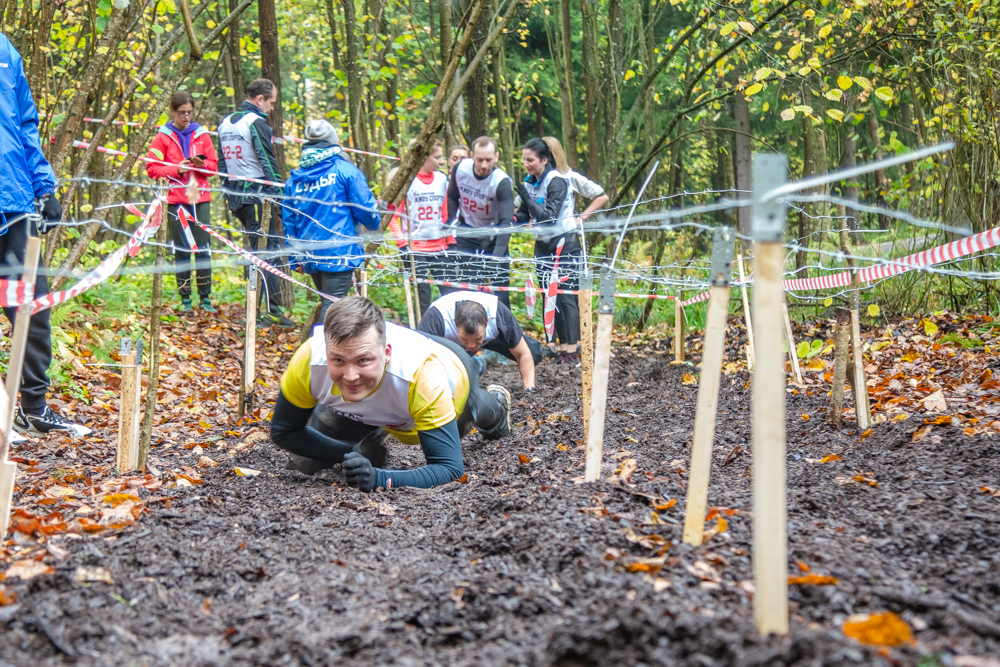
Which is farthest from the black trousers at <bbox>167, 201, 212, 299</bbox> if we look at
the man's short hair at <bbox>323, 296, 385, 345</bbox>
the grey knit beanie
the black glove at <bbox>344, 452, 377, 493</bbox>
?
the man's short hair at <bbox>323, 296, 385, 345</bbox>

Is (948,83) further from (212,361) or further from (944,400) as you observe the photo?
(212,361)

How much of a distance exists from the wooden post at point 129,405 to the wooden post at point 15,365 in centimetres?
98

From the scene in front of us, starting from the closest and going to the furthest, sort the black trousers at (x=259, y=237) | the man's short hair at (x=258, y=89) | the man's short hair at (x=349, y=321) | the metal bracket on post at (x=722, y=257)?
the metal bracket on post at (x=722, y=257) → the man's short hair at (x=349, y=321) → the man's short hair at (x=258, y=89) → the black trousers at (x=259, y=237)

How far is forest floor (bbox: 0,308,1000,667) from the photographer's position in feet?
6.61

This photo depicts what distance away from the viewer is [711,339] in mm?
2453

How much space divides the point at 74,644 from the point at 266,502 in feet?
4.91

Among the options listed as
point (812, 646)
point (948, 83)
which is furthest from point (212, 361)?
point (948, 83)

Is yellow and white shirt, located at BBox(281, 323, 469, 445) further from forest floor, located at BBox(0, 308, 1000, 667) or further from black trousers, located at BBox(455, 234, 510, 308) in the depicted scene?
black trousers, located at BBox(455, 234, 510, 308)

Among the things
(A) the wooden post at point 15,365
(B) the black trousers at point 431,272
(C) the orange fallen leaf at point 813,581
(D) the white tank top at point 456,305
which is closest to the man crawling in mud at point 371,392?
(A) the wooden post at point 15,365

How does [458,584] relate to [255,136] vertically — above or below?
below

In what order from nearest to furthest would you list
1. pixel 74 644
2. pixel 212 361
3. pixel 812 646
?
pixel 812 646 → pixel 74 644 → pixel 212 361

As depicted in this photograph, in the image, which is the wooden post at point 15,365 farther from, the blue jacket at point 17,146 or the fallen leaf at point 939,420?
the fallen leaf at point 939,420

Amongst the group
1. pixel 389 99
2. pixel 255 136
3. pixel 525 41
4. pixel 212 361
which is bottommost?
pixel 212 361

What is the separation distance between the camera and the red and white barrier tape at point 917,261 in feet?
13.7
